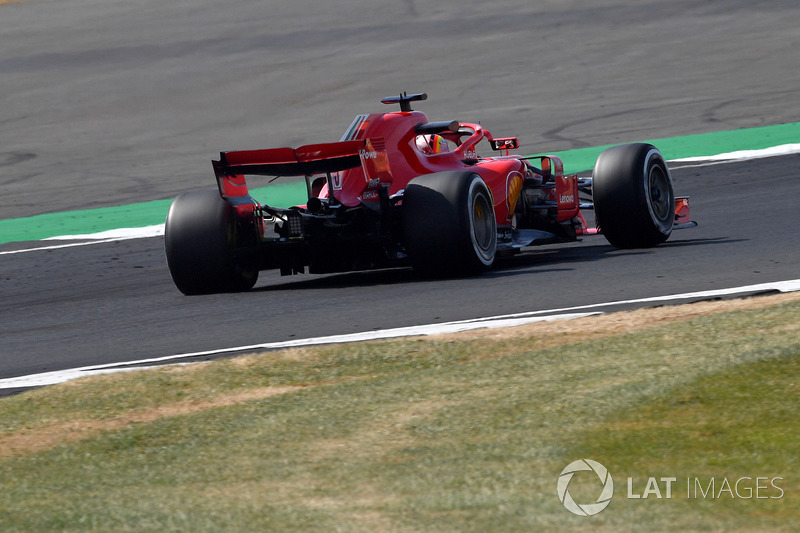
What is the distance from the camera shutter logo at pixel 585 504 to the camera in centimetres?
440

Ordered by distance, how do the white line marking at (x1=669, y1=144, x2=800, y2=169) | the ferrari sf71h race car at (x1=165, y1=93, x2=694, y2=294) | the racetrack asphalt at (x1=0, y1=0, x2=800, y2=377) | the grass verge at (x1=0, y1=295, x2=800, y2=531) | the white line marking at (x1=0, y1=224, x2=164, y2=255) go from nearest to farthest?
the grass verge at (x1=0, y1=295, x2=800, y2=531)
the racetrack asphalt at (x1=0, y1=0, x2=800, y2=377)
the ferrari sf71h race car at (x1=165, y1=93, x2=694, y2=294)
the white line marking at (x1=0, y1=224, x2=164, y2=255)
the white line marking at (x1=669, y1=144, x2=800, y2=169)

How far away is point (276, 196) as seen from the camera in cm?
1761

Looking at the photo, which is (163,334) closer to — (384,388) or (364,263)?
(364,263)

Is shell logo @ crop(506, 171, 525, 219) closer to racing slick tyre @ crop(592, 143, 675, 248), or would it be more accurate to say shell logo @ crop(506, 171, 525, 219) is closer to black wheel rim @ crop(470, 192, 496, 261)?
racing slick tyre @ crop(592, 143, 675, 248)

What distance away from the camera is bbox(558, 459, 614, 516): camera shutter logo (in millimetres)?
4398

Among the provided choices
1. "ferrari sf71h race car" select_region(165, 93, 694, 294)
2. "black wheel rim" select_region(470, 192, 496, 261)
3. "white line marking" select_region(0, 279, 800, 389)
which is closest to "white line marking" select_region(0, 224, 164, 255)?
"ferrari sf71h race car" select_region(165, 93, 694, 294)

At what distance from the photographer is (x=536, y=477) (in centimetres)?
479

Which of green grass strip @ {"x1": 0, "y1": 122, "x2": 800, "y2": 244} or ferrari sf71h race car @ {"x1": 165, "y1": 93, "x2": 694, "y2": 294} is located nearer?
ferrari sf71h race car @ {"x1": 165, "y1": 93, "x2": 694, "y2": 294}

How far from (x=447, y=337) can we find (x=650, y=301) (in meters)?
1.62

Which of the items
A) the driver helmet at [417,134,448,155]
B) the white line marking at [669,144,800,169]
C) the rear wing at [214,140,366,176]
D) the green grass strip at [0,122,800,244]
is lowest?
the white line marking at [669,144,800,169]

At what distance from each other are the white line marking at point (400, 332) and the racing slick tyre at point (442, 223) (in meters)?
1.59

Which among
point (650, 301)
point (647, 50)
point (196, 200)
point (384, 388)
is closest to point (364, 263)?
point (196, 200)

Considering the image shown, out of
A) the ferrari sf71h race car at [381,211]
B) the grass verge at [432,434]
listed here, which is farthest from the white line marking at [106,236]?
the grass verge at [432,434]

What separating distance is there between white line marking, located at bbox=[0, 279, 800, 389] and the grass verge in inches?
17.1
